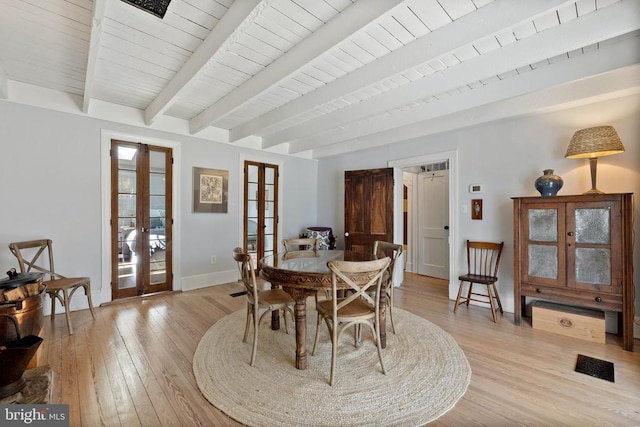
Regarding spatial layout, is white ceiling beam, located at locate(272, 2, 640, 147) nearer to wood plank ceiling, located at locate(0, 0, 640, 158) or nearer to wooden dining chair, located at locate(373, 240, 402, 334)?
wood plank ceiling, located at locate(0, 0, 640, 158)

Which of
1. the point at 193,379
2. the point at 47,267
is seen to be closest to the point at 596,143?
the point at 193,379

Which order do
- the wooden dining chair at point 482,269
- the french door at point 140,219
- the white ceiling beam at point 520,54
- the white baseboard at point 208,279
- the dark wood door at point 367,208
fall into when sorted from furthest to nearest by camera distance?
the dark wood door at point 367,208, the white baseboard at point 208,279, the french door at point 140,219, the wooden dining chair at point 482,269, the white ceiling beam at point 520,54

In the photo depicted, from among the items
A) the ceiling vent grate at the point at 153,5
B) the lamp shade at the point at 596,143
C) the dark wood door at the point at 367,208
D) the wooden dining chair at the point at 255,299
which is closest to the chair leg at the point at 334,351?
the wooden dining chair at the point at 255,299

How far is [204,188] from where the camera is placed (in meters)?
4.36

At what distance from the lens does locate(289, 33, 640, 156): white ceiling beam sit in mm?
2170

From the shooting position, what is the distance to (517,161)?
11.1 ft

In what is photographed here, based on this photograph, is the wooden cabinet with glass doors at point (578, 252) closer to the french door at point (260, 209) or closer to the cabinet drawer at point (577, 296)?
the cabinet drawer at point (577, 296)

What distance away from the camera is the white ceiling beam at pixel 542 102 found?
253 centimetres

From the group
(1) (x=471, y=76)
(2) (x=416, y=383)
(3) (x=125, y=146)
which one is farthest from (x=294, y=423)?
(3) (x=125, y=146)

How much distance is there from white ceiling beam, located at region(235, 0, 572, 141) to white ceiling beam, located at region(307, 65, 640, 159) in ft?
4.92

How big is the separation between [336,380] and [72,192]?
3722 mm

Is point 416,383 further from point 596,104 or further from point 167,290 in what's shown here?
point 167,290

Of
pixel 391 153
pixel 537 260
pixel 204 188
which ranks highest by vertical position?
pixel 391 153

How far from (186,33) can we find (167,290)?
3.46 meters
